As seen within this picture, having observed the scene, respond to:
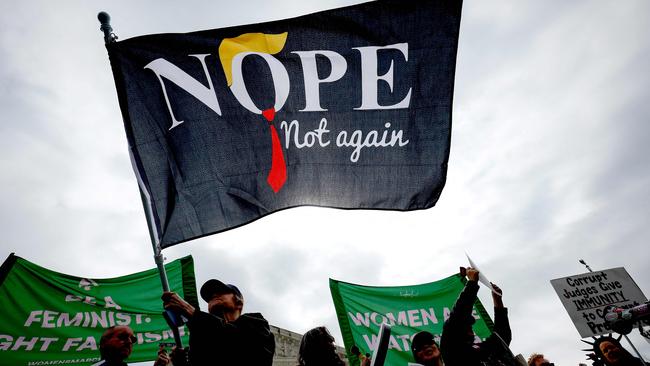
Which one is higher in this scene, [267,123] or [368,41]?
[368,41]

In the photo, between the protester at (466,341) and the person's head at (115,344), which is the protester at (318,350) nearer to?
the protester at (466,341)

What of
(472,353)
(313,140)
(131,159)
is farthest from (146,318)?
(472,353)

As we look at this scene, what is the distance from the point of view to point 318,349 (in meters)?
2.78

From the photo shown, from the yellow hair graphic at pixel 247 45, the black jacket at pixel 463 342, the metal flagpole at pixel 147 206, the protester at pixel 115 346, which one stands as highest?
the yellow hair graphic at pixel 247 45

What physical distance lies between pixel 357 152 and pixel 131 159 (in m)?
2.11

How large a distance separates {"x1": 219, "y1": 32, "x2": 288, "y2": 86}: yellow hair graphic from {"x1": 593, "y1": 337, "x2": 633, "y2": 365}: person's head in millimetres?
4627

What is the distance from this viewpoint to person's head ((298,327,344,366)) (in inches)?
108

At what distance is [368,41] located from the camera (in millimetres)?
4340

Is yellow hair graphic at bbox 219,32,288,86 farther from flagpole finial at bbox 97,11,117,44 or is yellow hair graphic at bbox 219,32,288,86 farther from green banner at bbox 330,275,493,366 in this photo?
green banner at bbox 330,275,493,366

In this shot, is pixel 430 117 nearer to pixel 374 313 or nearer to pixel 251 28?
pixel 251 28

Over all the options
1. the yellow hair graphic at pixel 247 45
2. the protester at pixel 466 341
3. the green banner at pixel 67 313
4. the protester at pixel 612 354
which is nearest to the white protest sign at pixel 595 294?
the protester at pixel 612 354

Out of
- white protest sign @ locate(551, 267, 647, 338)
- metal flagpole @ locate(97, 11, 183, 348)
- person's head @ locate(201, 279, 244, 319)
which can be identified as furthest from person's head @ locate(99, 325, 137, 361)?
white protest sign @ locate(551, 267, 647, 338)

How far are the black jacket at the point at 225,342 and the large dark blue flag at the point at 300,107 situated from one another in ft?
4.68

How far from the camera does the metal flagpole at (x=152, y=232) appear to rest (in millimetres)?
2354
